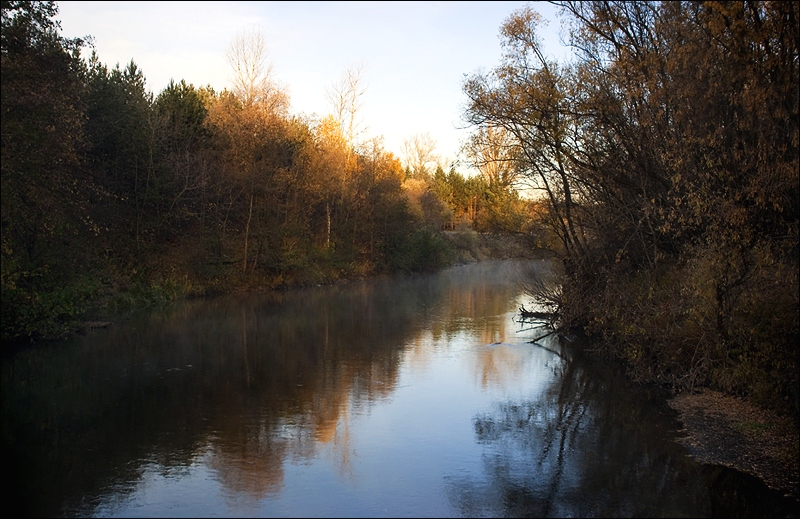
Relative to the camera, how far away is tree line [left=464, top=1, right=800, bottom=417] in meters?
10.7

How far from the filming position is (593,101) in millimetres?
16688

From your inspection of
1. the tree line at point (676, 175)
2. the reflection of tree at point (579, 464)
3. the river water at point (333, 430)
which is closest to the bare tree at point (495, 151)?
the tree line at point (676, 175)

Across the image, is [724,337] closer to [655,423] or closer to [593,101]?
[655,423]

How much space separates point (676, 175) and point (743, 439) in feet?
14.7

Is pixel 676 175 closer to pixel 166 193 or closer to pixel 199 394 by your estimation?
pixel 199 394

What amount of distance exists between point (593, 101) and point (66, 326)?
14.8m

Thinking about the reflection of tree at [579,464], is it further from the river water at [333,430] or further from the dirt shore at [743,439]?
the dirt shore at [743,439]

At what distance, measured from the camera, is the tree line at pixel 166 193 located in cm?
1511

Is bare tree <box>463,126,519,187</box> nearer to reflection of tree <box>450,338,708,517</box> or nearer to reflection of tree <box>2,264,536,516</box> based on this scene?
reflection of tree <box>2,264,536,516</box>

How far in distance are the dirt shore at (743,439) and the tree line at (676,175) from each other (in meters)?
0.39

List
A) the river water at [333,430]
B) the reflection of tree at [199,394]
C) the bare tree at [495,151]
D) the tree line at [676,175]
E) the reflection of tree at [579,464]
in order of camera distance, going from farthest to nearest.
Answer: the bare tree at [495,151], the tree line at [676,175], the reflection of tree at [199,394], the river water at [333,430], the reflection of tree at [579,464]

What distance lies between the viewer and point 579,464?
394 inches

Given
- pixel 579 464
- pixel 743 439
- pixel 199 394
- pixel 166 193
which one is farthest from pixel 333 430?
pixel 166 193

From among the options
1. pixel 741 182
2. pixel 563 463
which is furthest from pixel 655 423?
pixel 741 182
